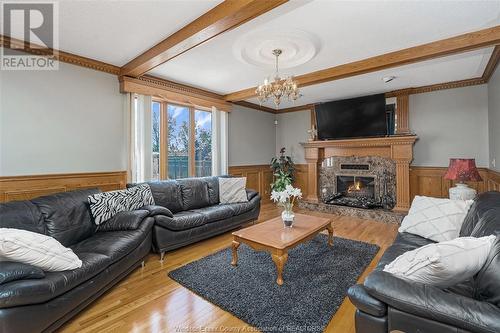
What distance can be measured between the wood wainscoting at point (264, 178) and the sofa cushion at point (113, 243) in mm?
3705

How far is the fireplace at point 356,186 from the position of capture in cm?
540

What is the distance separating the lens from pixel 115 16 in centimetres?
230

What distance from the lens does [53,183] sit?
3.16m

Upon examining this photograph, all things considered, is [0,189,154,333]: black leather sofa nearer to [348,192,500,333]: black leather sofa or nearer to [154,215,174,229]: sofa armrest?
[154,215,174,229]: sofa armrest

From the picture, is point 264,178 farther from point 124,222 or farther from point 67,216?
point 67,216

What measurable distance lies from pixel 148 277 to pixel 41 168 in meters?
2.04

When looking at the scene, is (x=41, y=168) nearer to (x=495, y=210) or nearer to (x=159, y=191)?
(x=159, y=191)

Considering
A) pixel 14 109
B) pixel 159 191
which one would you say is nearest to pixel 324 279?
pixel 159 191

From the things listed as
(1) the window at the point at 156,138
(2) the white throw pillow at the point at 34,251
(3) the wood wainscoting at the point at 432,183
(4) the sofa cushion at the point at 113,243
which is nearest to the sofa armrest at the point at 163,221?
(4) the sofa cushion at the point at 113,243

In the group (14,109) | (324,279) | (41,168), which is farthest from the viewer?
(41,168)

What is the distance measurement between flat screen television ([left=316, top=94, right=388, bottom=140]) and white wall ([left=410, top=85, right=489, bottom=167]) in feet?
2.15

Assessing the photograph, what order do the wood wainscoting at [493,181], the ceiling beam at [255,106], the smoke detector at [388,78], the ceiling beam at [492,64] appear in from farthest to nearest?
1. the ceiling beam at [255,106]
2. the smoke detector at [388,78]
3. the wood wainscoting at [493,181]
4. the ceiling beam at [492,64]

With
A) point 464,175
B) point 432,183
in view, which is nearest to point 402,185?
point 432,183

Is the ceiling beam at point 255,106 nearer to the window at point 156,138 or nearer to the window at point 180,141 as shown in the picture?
the window at point 180,141
